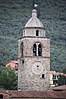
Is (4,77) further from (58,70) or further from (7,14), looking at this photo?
(7,14)

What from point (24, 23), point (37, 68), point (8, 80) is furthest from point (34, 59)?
point (24, 23)

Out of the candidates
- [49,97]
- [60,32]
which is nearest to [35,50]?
[49,97]

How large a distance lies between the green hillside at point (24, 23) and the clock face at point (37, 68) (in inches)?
2251

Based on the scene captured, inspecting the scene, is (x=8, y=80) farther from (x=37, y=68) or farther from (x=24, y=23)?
(x=24, y=23)

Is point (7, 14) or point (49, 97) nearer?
point (49, 97)

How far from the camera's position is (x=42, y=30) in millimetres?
73750

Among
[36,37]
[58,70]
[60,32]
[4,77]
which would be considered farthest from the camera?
[60,32]

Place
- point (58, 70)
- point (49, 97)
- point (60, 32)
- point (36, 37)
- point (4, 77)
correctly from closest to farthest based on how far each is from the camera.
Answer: point (49, 97) → point (36, 37) → point (4, 77) → point (58, 70) → point (60, 32)

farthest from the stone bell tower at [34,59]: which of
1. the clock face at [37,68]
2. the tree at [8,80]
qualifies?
the tree at [8,80]

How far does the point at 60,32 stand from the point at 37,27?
96237mm

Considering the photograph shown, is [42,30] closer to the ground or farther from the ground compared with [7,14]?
farther from the ground

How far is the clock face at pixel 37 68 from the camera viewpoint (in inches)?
2904

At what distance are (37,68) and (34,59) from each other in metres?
0.73

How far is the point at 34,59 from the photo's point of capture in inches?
2908
